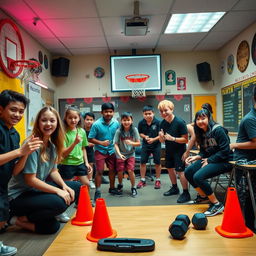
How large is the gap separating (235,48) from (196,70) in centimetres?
108

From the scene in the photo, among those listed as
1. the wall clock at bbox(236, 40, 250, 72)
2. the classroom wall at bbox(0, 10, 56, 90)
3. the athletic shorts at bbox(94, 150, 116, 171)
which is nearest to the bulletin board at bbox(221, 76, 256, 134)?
the wall clock at bbox(236, 40, 250, 72)

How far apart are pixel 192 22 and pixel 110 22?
139 centimetres

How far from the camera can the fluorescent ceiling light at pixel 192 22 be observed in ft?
12.1

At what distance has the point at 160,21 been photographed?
3.83 meters

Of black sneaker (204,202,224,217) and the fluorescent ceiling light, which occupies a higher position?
the fluorescent ceiling light

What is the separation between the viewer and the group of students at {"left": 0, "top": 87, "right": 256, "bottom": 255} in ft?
5.99

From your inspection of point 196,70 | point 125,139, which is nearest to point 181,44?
point 196,70

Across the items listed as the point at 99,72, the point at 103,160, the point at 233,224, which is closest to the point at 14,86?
the point at 103,160

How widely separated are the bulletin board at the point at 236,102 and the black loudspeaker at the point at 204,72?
0.46 meters

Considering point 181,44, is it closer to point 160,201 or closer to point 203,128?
point 203,128

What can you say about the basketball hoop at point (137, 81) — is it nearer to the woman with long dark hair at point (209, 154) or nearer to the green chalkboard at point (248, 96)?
the green chalkboard at point (248, 96)

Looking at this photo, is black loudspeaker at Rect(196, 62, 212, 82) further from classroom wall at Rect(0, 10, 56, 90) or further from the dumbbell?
the dumbbell

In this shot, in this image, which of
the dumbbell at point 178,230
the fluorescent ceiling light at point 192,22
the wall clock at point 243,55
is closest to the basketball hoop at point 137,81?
the fluorescent ceiling light at point 192,22

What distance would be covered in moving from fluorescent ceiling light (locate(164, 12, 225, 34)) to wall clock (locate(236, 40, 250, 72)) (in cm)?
74
